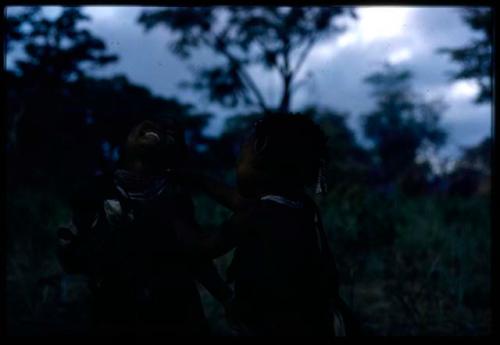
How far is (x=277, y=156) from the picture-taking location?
2.01 m

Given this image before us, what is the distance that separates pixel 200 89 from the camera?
20.3 meters

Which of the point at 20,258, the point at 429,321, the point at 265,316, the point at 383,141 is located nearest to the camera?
the point at 265,316

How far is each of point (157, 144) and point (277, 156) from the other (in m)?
0.45

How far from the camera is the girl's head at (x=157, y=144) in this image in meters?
2.07

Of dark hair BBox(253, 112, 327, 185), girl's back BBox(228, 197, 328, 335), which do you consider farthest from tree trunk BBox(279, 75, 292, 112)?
girl's back BBox(228, 197, 328, 335)

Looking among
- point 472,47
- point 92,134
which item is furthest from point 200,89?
point 472,47

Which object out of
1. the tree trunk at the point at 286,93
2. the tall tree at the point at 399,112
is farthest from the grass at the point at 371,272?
the tall tree at the point at 399,112

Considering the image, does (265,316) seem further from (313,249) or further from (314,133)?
(314,133)

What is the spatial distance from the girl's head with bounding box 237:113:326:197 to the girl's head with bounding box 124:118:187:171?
9.9 inches

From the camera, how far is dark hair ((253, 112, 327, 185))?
2.01m

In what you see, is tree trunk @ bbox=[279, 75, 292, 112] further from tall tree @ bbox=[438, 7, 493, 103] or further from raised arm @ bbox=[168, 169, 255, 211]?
raised arm @ bbox=[168, 169, 255, 211]

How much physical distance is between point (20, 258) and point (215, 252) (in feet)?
14.5

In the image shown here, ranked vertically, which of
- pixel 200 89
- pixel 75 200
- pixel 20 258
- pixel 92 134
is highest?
pixel 200 89

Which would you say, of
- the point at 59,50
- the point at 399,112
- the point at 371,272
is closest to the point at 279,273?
the point at 371,272
